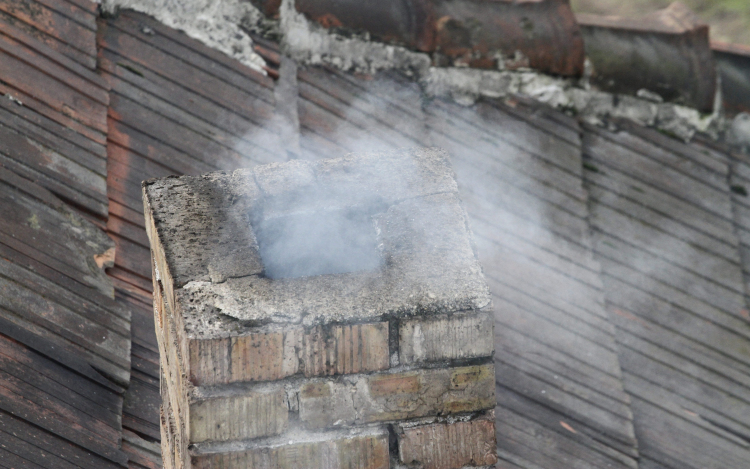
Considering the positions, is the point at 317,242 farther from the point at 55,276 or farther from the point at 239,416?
the point at 55,276

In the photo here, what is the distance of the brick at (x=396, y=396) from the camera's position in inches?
68.5

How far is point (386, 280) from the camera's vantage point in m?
1.83

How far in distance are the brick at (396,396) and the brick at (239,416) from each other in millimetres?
53

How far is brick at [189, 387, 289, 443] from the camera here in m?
1.70

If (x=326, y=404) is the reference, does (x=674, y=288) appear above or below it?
above

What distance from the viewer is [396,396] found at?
1.77m

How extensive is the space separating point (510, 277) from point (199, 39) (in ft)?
6.20

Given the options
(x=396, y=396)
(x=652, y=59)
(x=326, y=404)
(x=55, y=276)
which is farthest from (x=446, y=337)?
(x=652, y=59)

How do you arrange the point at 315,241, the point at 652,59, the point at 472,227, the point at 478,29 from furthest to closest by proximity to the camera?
the point at 652,59
the point at 478,29
the point at 472,227
the point at 315,241

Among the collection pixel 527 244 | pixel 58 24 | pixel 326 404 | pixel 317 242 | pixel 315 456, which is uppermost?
pixel 58 24

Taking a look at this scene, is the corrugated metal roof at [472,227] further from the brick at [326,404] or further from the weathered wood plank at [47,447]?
the brick at [326,404]

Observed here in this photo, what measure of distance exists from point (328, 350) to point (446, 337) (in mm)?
257

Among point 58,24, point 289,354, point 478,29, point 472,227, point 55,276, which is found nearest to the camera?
point 289,354

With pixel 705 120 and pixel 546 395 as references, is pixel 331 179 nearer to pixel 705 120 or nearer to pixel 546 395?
pixel 546 395
